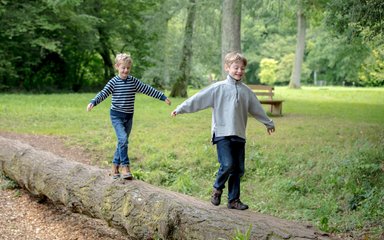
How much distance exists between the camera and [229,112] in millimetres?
5410

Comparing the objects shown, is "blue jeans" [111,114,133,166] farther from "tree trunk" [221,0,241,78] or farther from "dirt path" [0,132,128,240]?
"tree trunk" [221,0,241,78]

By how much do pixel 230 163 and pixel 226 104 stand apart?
0.63 m

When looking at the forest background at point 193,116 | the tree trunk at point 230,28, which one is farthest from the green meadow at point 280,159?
the tree trunk at point 230,28

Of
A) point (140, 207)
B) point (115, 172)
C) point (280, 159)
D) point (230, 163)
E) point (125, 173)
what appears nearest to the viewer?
point (230, 163)

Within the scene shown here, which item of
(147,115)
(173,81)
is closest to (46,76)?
(173,81)

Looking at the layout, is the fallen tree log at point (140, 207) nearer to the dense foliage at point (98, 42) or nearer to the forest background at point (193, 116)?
the forest background at point (193, 116)

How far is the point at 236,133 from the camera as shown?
5379 millimetres

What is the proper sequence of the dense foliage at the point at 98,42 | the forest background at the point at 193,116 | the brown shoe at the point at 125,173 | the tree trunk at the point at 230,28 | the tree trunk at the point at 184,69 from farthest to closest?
the tree trunk at the point at 184,69, the dense foliage at the point at 98,42, the tree trunk at the point at 230,28, the forest background at the point at 193,116, the brown shoe at the point at 125,173

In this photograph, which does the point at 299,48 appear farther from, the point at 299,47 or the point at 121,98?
the point at 121,98

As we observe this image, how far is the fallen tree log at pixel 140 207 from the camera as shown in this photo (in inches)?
201

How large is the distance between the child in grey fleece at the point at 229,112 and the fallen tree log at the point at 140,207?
380 mm

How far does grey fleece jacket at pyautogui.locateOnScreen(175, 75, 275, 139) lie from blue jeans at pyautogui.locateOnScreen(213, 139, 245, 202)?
0.12 metres

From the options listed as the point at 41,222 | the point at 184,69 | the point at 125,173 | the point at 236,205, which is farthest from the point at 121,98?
the point at 184,69

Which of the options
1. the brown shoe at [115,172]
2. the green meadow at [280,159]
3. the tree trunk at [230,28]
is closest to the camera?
the brown shoe at [115,172]
